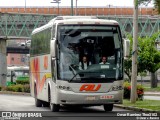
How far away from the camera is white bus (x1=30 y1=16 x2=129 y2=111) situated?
77.3 feet

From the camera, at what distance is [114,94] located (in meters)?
23.7

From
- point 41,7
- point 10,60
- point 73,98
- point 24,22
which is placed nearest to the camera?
point 73,98

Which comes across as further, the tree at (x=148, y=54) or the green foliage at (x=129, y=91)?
the tree at (x=148, y=54)

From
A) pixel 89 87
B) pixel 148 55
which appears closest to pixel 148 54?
pixel 148 55

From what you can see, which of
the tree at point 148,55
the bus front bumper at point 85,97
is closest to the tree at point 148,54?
the tree at point 148,55

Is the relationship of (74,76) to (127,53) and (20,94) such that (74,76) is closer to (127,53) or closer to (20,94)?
(127,53)

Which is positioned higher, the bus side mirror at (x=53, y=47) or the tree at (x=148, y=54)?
the bus side mirror at (x=53, y=47)

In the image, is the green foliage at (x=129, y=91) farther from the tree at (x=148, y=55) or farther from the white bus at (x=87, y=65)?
the tree at (x=148, y=55)

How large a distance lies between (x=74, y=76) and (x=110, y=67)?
148 cm

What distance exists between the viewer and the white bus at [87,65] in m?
23.6

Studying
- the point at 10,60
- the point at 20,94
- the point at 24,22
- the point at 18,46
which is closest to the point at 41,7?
the point at 18,46

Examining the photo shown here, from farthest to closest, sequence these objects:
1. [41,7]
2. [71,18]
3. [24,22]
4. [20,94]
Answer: [41,7], [24,22], [20,94], [71,18]

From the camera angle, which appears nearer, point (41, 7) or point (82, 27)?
point (82, 27)

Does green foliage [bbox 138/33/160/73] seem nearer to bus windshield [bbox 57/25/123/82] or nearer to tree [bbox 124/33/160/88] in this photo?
tree [bbox 124/33/160/88]
